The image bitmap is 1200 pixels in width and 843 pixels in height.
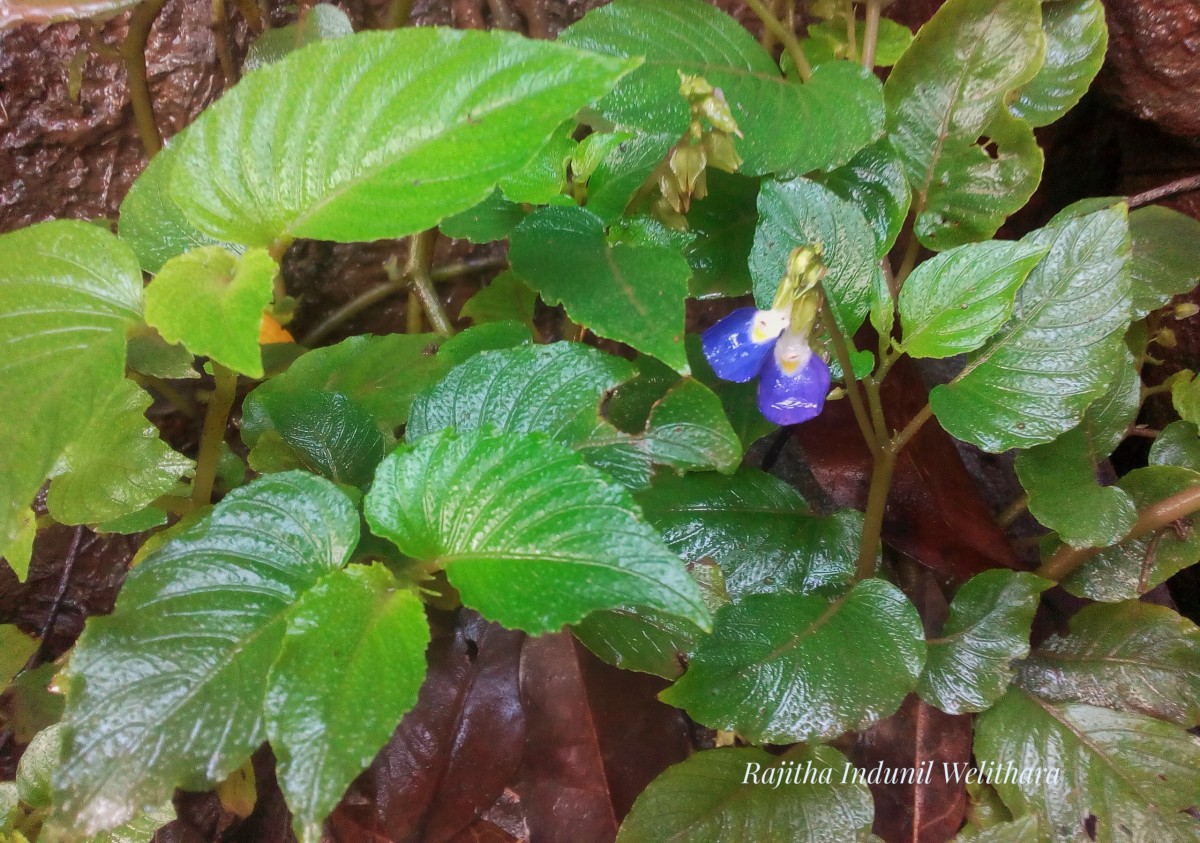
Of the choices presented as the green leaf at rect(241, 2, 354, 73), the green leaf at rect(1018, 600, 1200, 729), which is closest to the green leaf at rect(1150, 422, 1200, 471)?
the green leaf at rect(1018, 600, 1200, 729)

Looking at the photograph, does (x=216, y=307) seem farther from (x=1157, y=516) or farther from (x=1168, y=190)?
(x=1168, y=190)

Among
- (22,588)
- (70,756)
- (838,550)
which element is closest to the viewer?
(70,756)

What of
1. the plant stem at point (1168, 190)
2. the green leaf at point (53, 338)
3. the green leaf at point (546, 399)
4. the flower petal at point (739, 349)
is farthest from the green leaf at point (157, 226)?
the plant stem at point (1168, 190)

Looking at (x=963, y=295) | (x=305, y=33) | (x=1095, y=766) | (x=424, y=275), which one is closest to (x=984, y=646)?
(x=1095, y=766)

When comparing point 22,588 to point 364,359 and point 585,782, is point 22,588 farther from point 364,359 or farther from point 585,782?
point 585,782

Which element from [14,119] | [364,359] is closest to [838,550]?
[364,359]

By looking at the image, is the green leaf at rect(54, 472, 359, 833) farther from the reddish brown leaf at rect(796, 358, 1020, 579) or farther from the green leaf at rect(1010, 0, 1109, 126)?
the green leaf at rect(1010, 0, 1109, 126)
